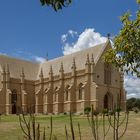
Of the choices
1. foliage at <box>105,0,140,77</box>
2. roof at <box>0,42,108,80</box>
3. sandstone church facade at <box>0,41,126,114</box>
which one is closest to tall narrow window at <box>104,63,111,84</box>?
sandstone church facade at <box>0,41,126,114</box>

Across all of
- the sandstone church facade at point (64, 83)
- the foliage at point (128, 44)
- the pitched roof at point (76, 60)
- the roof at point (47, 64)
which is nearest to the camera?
the foliage at point (128, 44)

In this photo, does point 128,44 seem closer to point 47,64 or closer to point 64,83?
point 64,83

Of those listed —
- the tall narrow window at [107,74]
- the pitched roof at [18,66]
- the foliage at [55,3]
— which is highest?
the pitched roof at [18,66]

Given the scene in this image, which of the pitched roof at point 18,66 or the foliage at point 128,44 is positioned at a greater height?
the pitched roof at point 18,66

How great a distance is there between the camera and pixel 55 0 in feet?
19.9

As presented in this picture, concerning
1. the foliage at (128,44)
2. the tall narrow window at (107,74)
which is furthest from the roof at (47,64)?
the foliage at (128,44)

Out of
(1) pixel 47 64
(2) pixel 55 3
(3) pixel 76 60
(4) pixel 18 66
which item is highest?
(1) pixel 47 64

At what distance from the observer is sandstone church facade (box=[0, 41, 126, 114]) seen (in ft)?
231

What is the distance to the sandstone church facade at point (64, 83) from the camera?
7038 centimetres

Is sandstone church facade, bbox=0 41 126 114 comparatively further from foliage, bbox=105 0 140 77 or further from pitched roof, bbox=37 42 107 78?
foliage, bbox=105 0 140 77

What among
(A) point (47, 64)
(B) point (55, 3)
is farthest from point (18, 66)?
(B) point (55, 3)

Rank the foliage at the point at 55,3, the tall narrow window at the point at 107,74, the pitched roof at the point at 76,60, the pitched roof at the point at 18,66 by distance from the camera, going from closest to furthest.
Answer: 1. the foliage at the point at 55,3
2. the tall narrow window at the point at 107,74
3. the pitched roof at the point at 76,60
4. the pitched roof at the point at 18,66

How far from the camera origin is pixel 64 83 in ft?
251

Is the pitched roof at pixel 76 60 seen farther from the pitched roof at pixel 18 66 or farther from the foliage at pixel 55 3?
the foliage at pixel 55 3
